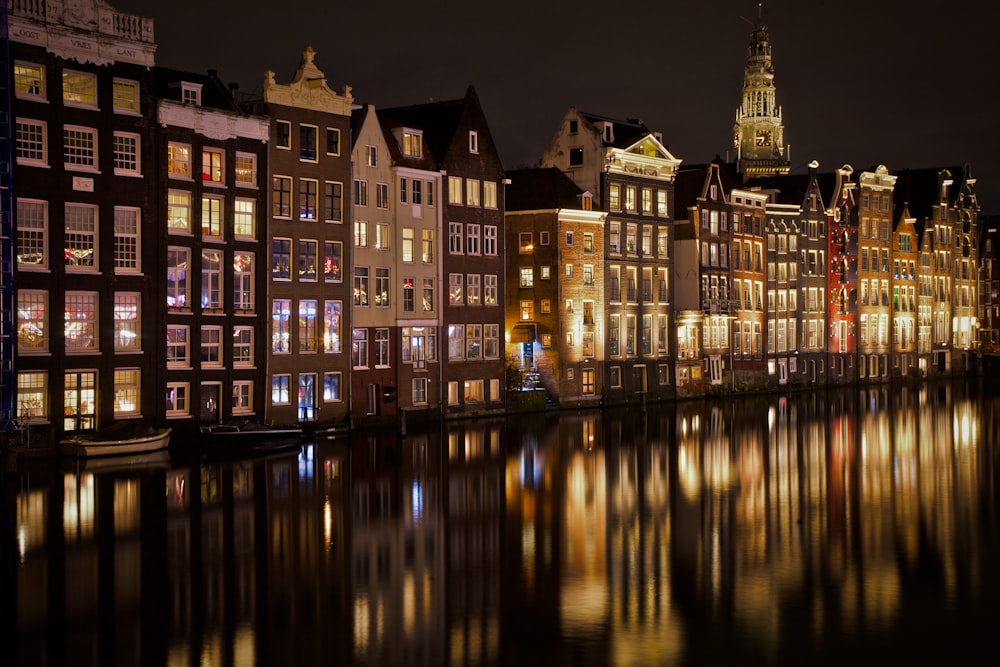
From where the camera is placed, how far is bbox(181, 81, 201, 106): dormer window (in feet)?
195

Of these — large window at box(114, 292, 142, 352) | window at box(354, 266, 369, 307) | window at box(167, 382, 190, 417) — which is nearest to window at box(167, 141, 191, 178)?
large window at box(114, 292, 142, 352)

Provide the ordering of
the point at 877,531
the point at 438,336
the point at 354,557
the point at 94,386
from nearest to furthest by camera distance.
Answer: the point at 354,557, the point at 877,531, the point at 94,386, the point at 438,336

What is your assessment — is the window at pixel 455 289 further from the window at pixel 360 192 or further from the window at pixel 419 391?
the window at pixel 360 192

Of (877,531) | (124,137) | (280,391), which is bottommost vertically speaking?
(877,531)

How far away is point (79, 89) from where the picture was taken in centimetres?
5538

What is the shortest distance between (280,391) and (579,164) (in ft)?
103

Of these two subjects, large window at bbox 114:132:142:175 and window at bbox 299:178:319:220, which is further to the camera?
window at bbox 299:178:319:220

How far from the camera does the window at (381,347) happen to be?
69250 mm

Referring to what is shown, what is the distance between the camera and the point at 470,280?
7600 centimetres

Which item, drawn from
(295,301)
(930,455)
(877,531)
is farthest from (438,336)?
(877,531)

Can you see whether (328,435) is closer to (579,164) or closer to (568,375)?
(568,375)

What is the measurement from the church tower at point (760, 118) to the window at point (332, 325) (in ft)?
427

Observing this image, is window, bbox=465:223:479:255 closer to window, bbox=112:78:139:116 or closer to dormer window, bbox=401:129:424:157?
dormer window, bbox=401:129:424:157

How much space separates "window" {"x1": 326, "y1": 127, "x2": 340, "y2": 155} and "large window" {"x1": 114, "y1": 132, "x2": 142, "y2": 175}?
11.6 m
